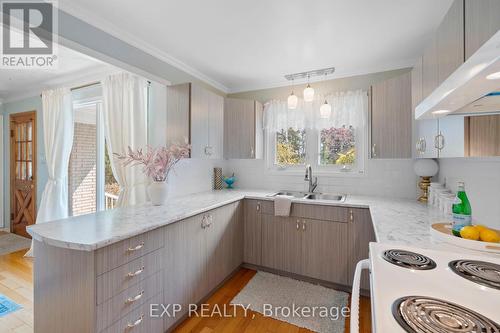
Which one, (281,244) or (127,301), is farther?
(281,244)

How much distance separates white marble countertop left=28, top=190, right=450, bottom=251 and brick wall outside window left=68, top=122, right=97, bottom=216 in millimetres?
2158

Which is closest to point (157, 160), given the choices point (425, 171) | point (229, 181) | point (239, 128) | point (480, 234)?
point (239, 128)

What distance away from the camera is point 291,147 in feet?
10.9

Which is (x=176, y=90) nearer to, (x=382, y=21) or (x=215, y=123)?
(x=215, y=123)

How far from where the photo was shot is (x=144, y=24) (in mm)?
1944

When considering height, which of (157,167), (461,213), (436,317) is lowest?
(436,317)

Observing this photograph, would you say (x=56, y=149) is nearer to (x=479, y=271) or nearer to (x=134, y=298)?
(x=134, y=298)

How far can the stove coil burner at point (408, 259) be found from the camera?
0.94 m

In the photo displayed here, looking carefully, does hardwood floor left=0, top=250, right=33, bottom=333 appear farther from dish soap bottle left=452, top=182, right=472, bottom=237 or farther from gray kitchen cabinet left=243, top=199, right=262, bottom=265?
dish soap bottle left=452, top=182, right=472, bottom=237

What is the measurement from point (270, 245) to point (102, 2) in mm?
2668

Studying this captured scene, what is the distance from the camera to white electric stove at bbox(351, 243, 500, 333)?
0.61 metres

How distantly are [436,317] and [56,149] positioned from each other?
4437mm

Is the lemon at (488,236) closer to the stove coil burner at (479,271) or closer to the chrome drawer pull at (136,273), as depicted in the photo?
the stove coil burner at (479,271)

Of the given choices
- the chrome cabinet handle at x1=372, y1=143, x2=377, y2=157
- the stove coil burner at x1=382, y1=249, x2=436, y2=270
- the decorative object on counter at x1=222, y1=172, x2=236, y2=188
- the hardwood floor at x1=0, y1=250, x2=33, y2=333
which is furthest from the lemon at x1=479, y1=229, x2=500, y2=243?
the hardwood floor at x1=0, y1=250, x2=33, y2=333
